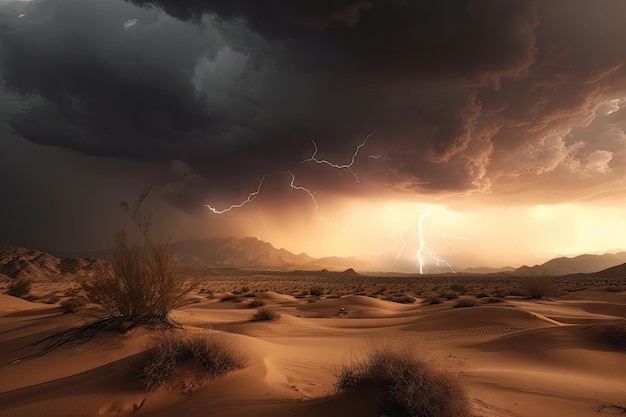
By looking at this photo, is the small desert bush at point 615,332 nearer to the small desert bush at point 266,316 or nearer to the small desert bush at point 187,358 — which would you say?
the small desert bush at point 187,358

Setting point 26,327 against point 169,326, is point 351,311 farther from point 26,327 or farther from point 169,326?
point 26,327

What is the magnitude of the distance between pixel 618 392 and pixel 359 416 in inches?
182

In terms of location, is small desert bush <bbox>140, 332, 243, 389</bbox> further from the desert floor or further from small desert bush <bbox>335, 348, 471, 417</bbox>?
small desert bush <bbox>335, 348, 471, 417</bbox>

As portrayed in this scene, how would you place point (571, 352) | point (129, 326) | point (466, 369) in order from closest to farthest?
point (466, 369) < point (571, 352) < point (129, 326)

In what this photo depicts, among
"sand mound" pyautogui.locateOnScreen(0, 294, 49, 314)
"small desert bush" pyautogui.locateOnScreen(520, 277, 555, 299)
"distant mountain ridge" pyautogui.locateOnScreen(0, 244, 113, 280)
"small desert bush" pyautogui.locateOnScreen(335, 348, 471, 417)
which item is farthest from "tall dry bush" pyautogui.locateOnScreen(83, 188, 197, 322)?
"distant mountain ridge" pyautogui.locateOnScreen(0, 244, 113, 280)

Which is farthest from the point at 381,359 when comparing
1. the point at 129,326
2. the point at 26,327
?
the point at 26,327

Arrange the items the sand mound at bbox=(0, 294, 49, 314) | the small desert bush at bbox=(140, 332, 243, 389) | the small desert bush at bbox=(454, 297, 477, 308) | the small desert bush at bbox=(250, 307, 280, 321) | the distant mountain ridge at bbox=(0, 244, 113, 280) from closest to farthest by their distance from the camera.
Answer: the small desert bush at bbox=(140, 332, 243, 389) → the small desert bush at bbox=(250, 307, 280, 321) → the small desert bush at bbox=(454, 297, 477, 308) → the sand mound at bbox=(0, 294, 49, 314) → the distant mountain ridge at bbox=(0, 244, 113, 280)

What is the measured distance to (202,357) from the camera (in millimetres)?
6090

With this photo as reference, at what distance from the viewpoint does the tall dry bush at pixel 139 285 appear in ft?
32.1

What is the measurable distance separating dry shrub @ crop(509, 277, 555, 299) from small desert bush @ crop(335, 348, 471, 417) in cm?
2446

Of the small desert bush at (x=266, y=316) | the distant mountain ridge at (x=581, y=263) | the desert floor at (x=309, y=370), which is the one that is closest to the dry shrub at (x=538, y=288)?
the desert floor at (x=309, y=370)

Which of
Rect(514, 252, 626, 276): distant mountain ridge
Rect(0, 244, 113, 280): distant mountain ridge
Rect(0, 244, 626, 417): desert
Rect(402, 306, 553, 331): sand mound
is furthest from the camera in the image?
Rect(514, 252, 626, 276): distant mountain ridge

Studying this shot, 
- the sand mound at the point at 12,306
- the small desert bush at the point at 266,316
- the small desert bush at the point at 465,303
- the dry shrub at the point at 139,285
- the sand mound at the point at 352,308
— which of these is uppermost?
the dry shrub at the point at 139,285

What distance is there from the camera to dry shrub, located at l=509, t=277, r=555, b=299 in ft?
78.0
